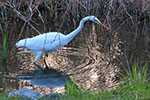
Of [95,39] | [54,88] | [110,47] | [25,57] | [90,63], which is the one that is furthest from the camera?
[95,39]

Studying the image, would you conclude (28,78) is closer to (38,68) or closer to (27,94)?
(38,68)

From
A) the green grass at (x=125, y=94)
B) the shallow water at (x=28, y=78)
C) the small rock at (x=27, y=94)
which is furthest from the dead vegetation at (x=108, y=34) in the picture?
the small rock at (x=27, y=94)

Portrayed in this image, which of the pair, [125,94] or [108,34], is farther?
[108,34]

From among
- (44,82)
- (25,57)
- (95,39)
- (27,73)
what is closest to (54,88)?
(44,82)

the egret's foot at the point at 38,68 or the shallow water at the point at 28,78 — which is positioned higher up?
the egret's foot at the point at 38,68

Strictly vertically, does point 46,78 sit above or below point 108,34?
below

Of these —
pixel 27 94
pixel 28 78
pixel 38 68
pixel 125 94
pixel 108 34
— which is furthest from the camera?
pixel 108 34

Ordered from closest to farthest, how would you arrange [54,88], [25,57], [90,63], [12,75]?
[54,88] < [12,75] < [90,63] < [25,57]

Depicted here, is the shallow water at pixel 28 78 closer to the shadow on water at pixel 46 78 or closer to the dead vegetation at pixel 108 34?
the shadow on water at pixel 46 78

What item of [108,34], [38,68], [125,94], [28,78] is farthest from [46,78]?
[108,34]

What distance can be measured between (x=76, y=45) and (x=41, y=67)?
126 centimetres

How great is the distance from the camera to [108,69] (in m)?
4.91

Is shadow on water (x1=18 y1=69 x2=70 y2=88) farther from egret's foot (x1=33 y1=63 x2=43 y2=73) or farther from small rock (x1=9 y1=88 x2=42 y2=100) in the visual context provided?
small rock (x1=9 y1=88 x2=42 y2=100)

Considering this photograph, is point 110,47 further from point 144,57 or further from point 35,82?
point 35,82
